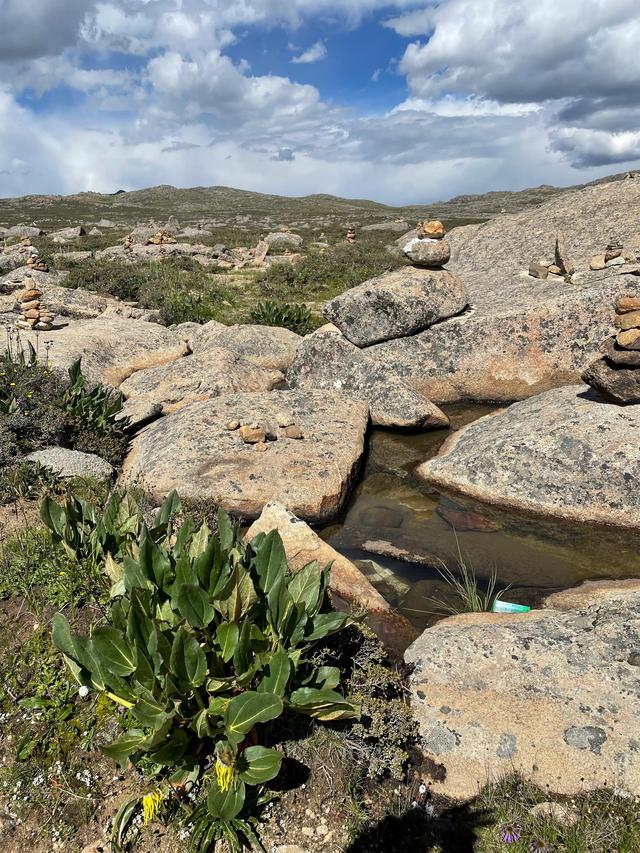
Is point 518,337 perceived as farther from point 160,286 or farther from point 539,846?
point 160,286

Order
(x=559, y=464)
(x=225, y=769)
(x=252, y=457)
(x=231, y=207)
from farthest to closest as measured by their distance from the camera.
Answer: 1. (x=231, y=207)
2. (x=252, y=457)
3. (x=559, y=464)
4. (x=225, y=769)

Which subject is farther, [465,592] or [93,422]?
[93,422]

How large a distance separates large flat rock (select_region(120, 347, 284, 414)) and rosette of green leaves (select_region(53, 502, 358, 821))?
687 centimetres

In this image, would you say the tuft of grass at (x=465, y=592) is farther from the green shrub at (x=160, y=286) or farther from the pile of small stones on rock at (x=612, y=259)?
the green shrub at (x=160, y=286)

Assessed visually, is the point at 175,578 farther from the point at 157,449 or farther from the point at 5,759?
the point at 157,449

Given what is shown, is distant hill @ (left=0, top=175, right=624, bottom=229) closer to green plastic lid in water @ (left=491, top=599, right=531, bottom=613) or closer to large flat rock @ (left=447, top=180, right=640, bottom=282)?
large flat rock @ (left=447, top=180, right=640, bottom=282)

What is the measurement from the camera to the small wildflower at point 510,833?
3.36m

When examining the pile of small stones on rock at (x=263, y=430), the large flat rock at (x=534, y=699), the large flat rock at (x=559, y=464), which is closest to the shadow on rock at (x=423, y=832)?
the large flat rock at (x=534, y=699)

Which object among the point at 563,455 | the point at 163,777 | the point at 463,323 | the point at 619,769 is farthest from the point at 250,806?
the point at 463,323

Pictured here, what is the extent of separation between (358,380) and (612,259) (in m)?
6.73

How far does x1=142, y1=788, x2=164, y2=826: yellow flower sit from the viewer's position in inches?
131

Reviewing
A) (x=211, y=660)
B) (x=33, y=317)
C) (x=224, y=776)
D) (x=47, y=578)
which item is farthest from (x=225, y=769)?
(x=33, y=317)

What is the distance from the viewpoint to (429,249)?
1255 centimetres

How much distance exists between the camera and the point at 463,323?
12.1 m
